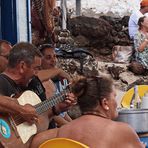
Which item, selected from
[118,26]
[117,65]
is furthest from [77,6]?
[117,65]

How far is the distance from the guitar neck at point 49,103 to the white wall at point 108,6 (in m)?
9.19

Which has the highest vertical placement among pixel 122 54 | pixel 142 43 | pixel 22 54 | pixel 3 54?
pixel 22 54

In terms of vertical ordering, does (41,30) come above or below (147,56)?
above

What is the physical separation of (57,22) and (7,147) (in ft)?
25.7

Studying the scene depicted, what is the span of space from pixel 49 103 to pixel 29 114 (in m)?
0.31

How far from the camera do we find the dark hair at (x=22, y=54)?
12.4ft

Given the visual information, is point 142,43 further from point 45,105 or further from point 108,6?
Answer: point 45,105

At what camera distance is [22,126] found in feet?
11.3

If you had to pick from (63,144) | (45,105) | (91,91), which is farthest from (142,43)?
(63,144)

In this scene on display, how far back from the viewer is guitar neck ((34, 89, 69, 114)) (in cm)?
362

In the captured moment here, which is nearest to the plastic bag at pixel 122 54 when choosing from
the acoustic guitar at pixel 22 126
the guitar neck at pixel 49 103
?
the guitar neck at pixel 49 103

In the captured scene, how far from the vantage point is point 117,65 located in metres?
9.80

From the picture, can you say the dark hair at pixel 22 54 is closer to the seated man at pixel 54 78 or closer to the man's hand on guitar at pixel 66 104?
the man's hand on guitar at pixel 66 104

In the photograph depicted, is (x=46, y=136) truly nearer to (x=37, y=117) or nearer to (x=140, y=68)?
(x=37, y=117)
